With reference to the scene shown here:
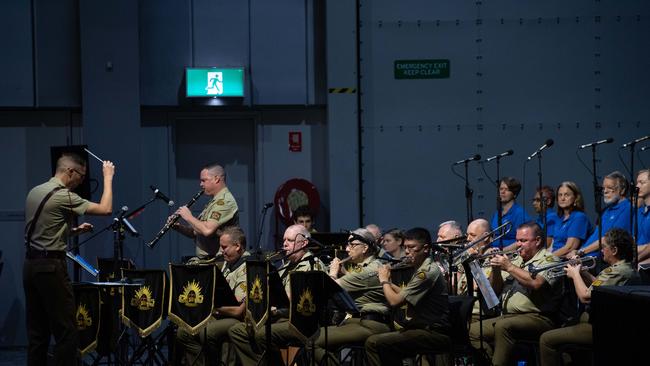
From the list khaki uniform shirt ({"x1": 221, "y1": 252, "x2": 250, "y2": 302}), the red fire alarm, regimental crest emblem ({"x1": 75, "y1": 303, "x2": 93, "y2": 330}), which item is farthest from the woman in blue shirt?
regimental crest emblem ({"x1": 75, "y1": 303, "x2": 93, "y2": 330})

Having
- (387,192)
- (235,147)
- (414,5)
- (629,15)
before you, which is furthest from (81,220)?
(629,15)

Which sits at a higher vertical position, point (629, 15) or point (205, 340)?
point (629, 15)

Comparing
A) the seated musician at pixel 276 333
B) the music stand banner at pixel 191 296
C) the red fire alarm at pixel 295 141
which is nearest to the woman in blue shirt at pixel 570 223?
the seated musician at pixel 276 333

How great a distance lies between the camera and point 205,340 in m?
8.20

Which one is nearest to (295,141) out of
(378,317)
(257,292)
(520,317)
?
(378,317)

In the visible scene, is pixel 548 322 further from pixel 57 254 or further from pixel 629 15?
pixel 629 15

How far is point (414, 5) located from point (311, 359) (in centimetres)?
522

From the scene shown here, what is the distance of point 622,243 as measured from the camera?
709 cm

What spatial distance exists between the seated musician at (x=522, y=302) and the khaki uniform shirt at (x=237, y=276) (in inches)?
73.7

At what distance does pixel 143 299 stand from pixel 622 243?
12.0ft

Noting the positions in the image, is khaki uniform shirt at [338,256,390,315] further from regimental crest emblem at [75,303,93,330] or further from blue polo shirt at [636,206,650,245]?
blue polo shirt at [636,206,650,245]

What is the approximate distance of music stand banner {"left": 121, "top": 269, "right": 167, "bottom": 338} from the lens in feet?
26.3

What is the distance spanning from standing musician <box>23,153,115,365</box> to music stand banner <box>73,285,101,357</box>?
580 millimetres

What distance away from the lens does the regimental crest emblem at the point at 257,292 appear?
7.41 metres
